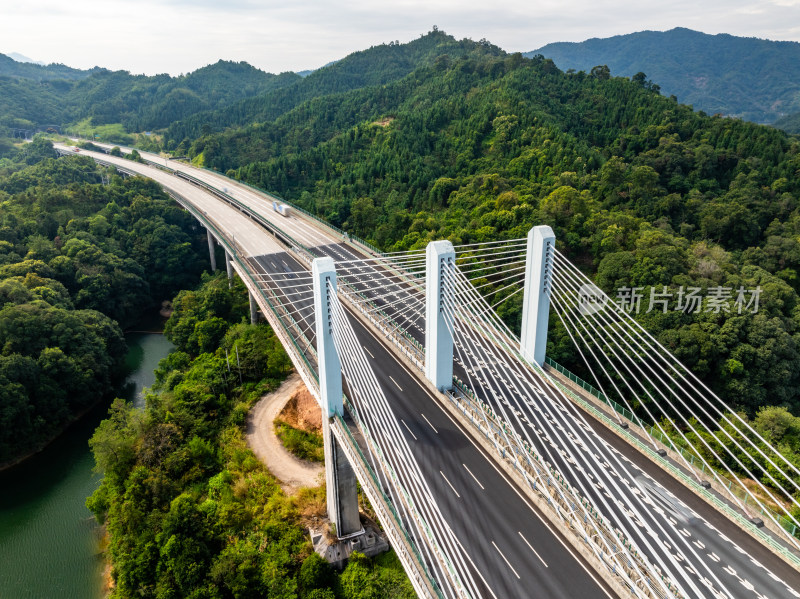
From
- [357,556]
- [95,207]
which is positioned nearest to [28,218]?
[95,207]

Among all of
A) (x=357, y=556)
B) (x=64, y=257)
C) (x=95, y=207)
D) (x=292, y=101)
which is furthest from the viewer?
(x=292, y=101)

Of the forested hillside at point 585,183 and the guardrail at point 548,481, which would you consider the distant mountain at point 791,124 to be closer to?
the forested hillside at point 585,183

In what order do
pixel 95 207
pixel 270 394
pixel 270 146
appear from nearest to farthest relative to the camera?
pixel 270 394 → pixel 95 207 → pixel 270 146

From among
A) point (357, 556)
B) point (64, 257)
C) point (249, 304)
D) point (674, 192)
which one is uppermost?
point (674, 192)

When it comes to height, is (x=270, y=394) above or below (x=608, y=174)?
below

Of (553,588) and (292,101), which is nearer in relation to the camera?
(553,588)

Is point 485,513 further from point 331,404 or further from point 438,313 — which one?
point 438,313

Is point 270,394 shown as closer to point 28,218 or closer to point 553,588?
point 553,588
